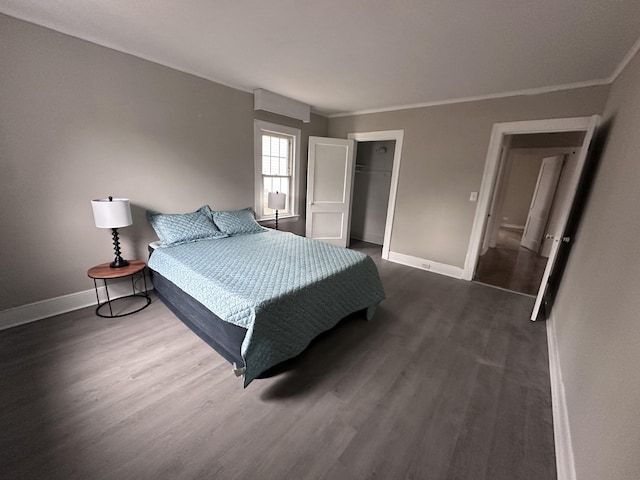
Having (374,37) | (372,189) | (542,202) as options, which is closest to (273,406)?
(374,37)

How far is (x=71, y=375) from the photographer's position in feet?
5.52

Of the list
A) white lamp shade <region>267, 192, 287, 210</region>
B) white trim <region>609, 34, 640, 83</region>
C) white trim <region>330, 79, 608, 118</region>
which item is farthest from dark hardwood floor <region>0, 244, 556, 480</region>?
white trim <region>330, 79, 608, 118</region>

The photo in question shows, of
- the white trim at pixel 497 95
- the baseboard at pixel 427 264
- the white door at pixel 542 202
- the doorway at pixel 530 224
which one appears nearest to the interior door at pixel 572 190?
the white trim at pixel 497 95

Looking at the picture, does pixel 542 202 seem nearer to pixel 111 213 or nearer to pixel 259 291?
pixel 259 291

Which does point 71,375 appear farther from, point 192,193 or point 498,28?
point 498,28

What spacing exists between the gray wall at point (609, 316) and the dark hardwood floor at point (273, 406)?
0.34 metres

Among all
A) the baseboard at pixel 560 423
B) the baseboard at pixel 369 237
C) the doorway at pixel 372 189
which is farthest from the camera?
the baseboard at pixel 369 237

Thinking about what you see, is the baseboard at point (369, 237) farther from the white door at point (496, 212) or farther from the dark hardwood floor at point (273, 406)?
the dark hardwood floor at point (273, 406)

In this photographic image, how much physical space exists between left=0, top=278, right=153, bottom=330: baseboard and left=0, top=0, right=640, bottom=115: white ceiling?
227 cm

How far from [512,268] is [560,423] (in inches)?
133

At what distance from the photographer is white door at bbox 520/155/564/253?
4.85 metres

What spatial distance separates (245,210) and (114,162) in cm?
147

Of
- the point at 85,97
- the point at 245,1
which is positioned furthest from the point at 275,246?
the point at 85,97

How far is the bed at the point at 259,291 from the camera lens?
161 centimetres
